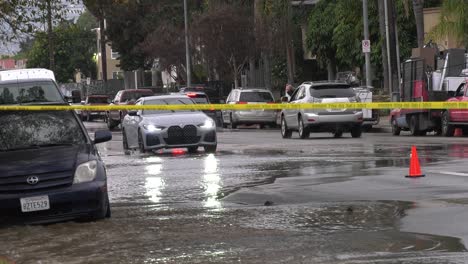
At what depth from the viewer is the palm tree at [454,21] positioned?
33750mm

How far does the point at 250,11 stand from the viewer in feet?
191

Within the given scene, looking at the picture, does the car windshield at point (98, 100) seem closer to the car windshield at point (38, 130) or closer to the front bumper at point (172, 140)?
the front bumper at point (172, 140)

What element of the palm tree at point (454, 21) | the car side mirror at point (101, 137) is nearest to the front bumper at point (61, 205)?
the car side mirror at point (101, 137)

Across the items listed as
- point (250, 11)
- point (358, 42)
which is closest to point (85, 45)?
point (250, 11)

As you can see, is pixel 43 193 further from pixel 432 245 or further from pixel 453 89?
pixel 453 89

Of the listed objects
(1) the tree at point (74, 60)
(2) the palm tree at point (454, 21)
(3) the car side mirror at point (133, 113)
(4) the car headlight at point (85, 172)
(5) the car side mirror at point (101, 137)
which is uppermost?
(1) the tree at point (74, 60)

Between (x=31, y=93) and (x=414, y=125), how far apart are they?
55.2 feet

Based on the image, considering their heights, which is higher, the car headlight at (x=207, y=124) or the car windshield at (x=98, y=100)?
the car windshield at (x=98, y=100)

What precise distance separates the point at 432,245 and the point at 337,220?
78.7 inches

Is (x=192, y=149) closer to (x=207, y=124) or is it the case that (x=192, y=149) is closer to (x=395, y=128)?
(x=207, y=124)

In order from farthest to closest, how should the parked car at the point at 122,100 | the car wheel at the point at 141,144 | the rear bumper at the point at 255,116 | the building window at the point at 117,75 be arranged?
the building window at the point at 117,75, the parked car at the point at 122,100, the rear bumper at the point at 255,116, the car wheel at the point at 141,144

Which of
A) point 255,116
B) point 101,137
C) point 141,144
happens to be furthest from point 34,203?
point 255,116

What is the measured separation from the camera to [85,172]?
11.6m

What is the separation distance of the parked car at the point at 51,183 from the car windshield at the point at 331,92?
55.3 feet
